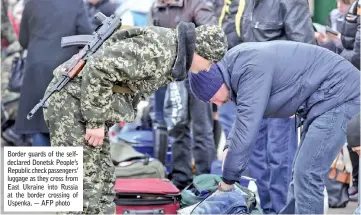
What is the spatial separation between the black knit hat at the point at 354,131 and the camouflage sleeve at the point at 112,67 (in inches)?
42.5

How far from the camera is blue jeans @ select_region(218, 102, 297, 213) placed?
586 cm

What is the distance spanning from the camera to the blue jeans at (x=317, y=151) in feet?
16.1

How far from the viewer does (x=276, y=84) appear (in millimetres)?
4809

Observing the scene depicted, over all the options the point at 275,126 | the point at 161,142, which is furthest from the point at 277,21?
the point at 161,142

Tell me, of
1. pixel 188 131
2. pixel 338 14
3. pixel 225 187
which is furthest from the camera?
pixel 338 14

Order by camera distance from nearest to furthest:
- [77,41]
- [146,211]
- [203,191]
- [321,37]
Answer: [77,41] → [203,191] → [146,211] → [321,37]

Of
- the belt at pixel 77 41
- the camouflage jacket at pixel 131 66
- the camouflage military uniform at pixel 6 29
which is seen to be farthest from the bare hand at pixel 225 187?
the camouflage military uniform at pixel 6 29

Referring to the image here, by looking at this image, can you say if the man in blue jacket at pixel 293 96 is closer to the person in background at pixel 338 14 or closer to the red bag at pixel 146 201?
the red bag at pixel 146 201

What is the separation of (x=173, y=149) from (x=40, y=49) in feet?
4.68

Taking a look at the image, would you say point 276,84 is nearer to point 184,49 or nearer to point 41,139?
point 184,49

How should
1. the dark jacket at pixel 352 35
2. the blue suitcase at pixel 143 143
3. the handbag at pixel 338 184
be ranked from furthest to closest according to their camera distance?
1. the blue suitcase at pixel 143 143
2. the handbag at pixel 338 184
3. the dark jacket at pixel 352 35

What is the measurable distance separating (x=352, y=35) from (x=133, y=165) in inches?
73.9

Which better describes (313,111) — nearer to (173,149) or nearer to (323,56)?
(323,56)

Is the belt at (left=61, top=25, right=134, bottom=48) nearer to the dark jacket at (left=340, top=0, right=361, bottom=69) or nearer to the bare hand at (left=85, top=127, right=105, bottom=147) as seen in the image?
the bare hand at (left=85, top=127, right=105, bottom=147)
